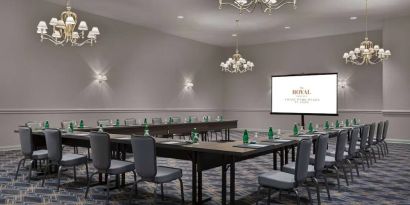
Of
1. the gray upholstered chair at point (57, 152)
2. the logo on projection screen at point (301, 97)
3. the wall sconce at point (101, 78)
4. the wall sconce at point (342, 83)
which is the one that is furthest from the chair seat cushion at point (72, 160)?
the wall sconce at point (342, 83)

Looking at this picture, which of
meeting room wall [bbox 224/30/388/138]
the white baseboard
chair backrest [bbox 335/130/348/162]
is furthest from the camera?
meeting room wall [bbox 224/30/388/138]

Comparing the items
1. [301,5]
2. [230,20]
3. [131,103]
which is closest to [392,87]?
[301,5]

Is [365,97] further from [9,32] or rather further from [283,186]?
[9,32]

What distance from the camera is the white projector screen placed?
37.2ft

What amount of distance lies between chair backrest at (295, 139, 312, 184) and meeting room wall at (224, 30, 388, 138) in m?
9.06

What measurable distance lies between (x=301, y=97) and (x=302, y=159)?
9014 mm

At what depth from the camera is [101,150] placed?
3.91 meters

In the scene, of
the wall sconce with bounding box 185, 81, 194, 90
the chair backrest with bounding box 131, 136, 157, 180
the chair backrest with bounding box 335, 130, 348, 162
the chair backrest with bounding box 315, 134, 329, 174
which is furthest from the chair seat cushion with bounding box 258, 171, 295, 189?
the wall sconce with bounding box 185, 81, 194, 90

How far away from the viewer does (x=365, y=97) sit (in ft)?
37.8

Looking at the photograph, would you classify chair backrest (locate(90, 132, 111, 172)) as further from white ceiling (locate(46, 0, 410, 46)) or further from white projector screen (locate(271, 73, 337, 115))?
white projector screen (locate(271, 73, 337, 115))

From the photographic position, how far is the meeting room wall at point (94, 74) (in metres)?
8.03

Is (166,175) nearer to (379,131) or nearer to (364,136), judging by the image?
(364,136)

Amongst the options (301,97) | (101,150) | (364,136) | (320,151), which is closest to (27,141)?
(101,150)

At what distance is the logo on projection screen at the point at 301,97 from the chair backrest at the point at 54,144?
904 cm
